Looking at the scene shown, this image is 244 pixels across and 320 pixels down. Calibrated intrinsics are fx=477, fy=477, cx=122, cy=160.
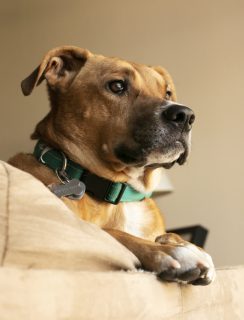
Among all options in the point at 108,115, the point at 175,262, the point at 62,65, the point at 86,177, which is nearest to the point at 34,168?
the point at 86,177

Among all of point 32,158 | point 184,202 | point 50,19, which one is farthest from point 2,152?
point 32,158

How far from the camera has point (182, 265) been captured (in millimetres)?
934

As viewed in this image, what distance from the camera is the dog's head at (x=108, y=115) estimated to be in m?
1.29

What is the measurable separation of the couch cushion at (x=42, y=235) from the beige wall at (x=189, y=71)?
5.84ft

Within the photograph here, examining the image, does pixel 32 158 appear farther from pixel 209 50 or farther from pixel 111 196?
pixel 209 50

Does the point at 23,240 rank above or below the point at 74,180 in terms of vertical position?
above

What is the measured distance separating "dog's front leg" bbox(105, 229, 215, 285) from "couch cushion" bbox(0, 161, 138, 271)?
88 mm

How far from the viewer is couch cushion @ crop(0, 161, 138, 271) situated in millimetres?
→ 676

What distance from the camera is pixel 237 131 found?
8.33 ft

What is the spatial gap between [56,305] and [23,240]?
102 millimetres

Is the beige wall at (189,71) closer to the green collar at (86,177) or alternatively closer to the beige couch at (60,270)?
the green collar at (86,177)

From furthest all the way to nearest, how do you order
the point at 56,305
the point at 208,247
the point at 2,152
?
the point at 2,152
the point at 208,247
the point at 56,305

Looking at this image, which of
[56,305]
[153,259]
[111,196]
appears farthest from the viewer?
[111,196]

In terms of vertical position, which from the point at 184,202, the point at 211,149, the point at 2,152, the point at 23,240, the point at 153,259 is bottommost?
the point at 2,152
